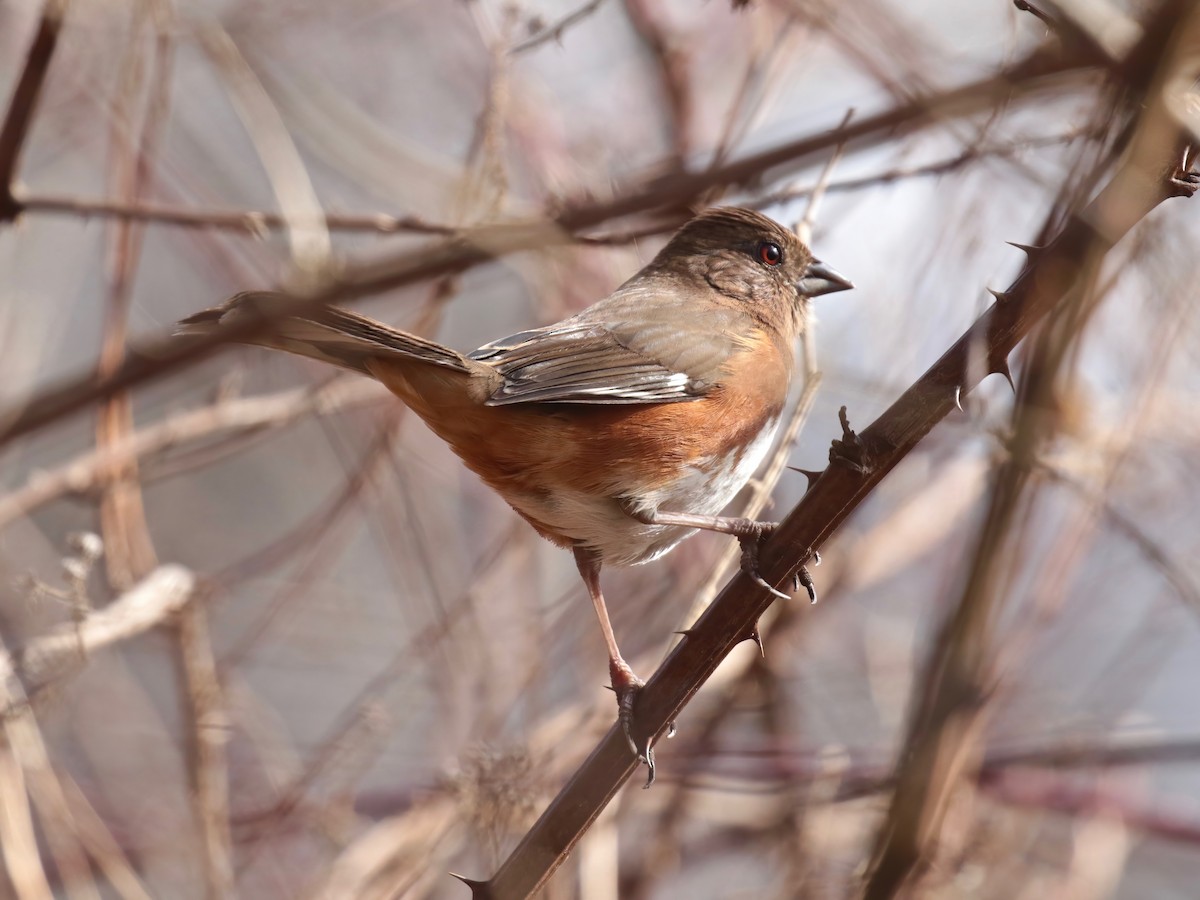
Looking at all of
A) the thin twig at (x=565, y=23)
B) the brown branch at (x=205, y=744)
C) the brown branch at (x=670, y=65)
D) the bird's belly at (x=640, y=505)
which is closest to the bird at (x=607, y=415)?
the bird's belly at (x=640, y=505)

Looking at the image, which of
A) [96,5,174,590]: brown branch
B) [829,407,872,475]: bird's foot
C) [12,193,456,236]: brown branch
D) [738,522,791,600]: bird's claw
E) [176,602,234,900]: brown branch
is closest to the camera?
[829,407,872,475]: bird's foot

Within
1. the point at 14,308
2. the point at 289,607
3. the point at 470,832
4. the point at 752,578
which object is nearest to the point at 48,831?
the point at 289,607

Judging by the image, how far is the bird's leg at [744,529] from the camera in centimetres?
223

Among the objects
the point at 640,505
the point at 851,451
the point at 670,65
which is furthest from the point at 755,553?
the point at 670,65

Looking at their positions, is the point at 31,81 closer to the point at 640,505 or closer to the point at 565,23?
the point at 565,23

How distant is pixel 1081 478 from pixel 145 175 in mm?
3456

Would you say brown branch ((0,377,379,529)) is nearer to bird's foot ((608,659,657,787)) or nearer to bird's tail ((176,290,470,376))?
bird's tail ((176,290,470,376))

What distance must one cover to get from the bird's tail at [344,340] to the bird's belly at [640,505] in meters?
0.53

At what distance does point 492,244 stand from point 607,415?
1.19 meters

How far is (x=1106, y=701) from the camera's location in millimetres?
4652

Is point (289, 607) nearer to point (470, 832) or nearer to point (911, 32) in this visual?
point (470, 832)

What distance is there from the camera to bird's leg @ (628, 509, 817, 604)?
2234 mm

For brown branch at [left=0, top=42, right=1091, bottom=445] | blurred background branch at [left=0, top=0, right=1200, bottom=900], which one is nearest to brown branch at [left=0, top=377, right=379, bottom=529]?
blurred background branch at [left=0, top=0, right=1200, bottom=900]

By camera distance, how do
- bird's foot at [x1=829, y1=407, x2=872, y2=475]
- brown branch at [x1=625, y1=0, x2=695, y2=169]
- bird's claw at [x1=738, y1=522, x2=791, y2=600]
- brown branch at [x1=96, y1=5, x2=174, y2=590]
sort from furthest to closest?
brown branch at [x1=625, y1=0, x2=695, y2=169] → brown branch at [x1=96, y1=5, x2=174, y2=590] → bird's claw at [x1=738, y1=522, x2=791, y2=600] → bird's foot at [x1=829, y1=407, x2=872, y2=475]
